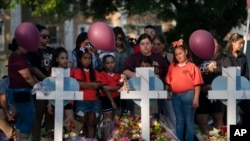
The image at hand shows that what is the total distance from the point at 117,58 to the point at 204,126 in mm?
1615

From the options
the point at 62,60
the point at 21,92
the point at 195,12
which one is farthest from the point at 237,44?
the point at 195,12

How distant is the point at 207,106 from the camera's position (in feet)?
33.7

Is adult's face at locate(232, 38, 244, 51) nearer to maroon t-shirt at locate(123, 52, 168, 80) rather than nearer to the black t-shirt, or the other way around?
maroon t-shirt at locate(123, 52, 168, 80)

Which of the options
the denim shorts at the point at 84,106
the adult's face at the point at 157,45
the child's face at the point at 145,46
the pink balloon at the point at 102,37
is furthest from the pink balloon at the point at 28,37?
the adult's face at the point at 157,45

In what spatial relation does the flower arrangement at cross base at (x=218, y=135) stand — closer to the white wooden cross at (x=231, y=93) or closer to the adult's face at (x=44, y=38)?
the white wooden cross at (x=231, y=93)

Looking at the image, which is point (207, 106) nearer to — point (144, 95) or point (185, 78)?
point (185, 78)

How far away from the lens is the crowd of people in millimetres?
9430

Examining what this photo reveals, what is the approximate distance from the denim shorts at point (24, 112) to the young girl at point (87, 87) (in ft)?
2.04

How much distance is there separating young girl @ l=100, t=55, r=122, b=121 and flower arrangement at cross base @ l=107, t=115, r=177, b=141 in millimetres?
540

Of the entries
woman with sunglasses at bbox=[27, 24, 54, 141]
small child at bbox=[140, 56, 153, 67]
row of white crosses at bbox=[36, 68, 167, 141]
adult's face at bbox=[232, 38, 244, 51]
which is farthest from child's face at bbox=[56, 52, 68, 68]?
adult's face at bbox=[232, 38, 244, 51]

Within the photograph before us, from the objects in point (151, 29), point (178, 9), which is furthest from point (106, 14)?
point (151, 29)

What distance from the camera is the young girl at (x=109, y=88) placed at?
9711mm

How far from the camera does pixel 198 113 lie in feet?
33.8

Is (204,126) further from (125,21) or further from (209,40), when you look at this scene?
A: (125,21)
